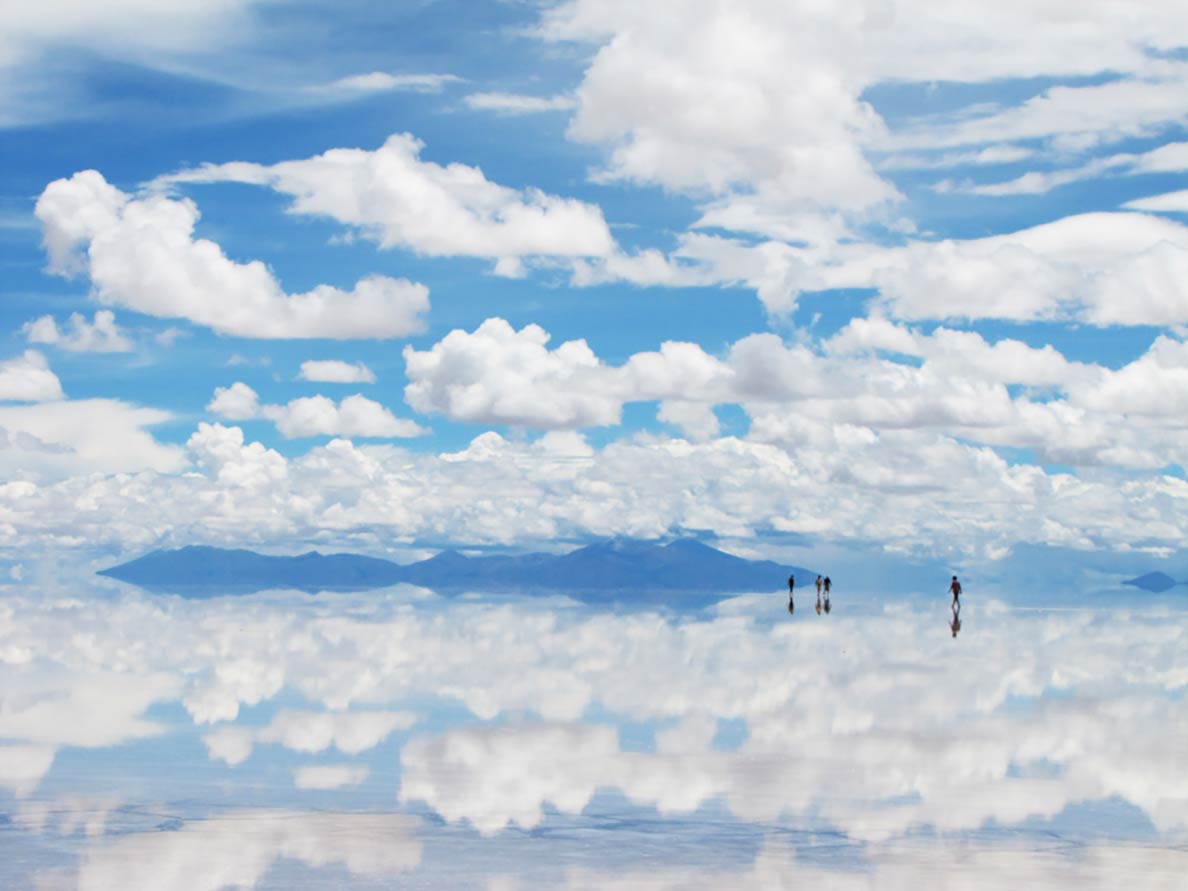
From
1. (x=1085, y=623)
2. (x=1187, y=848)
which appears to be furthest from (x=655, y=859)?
(x=1085, y=623)

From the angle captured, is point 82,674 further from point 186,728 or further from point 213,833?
point 213,833

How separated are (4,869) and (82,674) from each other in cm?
4703

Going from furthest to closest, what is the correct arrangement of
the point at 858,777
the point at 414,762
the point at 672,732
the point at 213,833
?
the point at 672,732, the point at 414,762, the point at 858,777, the point at 213,833

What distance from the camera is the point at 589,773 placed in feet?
123

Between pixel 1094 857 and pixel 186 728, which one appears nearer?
pixel 1094 857

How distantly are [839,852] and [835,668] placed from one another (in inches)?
1769

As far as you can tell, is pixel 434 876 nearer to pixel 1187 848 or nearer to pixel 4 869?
pixel 4 869

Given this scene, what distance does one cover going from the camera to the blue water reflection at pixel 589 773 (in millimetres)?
26531

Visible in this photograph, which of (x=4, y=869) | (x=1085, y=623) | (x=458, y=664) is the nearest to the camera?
(x=4, y=869)

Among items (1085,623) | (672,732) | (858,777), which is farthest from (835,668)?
(1085,623)

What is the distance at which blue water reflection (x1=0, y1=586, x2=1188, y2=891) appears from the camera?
26531 mm

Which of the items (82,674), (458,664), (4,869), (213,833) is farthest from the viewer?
(458,664)

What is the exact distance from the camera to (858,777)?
36.8 m

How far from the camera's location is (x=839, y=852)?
1093 inches
